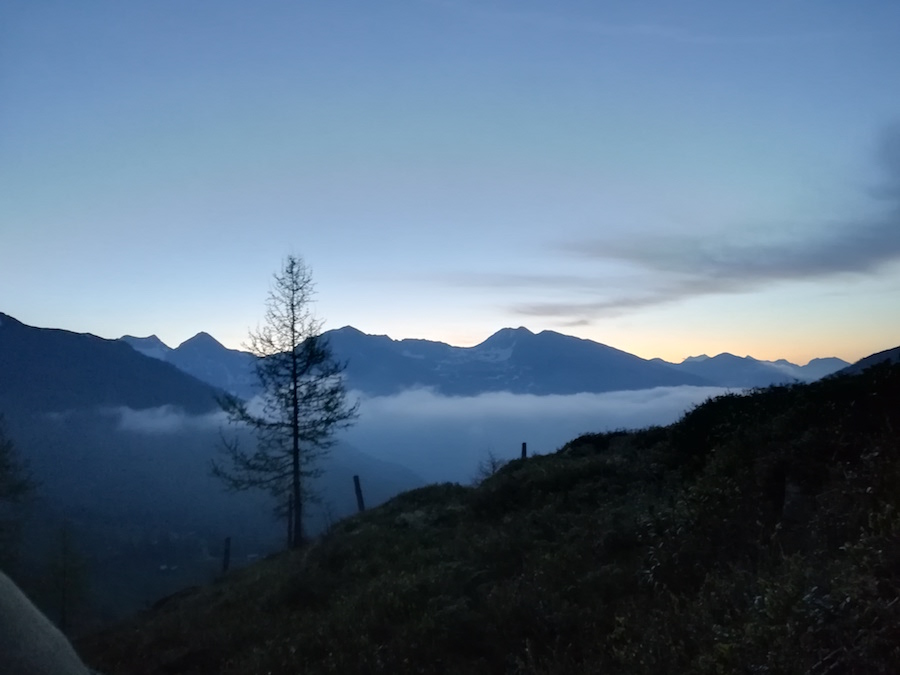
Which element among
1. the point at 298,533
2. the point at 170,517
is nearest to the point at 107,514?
the point at 170,517

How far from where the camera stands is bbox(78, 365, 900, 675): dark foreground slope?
5.00 meters

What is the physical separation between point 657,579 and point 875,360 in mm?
5698

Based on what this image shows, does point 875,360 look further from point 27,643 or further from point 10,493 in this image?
point 10,493

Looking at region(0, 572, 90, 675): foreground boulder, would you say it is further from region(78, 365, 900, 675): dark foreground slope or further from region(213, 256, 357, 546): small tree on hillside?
region(213, 256, 357, 546): small tree on hillside

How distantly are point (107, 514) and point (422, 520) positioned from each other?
7715 inches

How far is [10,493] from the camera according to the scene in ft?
94.8

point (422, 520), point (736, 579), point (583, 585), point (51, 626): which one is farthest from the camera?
point (422, 520)

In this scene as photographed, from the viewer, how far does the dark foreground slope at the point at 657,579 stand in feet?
16.4

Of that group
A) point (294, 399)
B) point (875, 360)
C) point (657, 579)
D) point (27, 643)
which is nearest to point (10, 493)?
point (294, 399)

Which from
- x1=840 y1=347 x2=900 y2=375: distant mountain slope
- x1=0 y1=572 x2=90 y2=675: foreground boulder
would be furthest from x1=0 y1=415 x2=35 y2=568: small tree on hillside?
x1=840 y1=347 x2=900 y2=375: distant mountain slope

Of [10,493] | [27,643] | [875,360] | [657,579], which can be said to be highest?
[875,360]

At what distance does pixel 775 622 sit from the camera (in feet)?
16.5

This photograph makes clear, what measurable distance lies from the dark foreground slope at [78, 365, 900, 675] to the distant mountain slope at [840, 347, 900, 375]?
0.65m

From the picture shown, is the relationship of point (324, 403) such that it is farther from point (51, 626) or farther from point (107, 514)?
point (107, 514)
